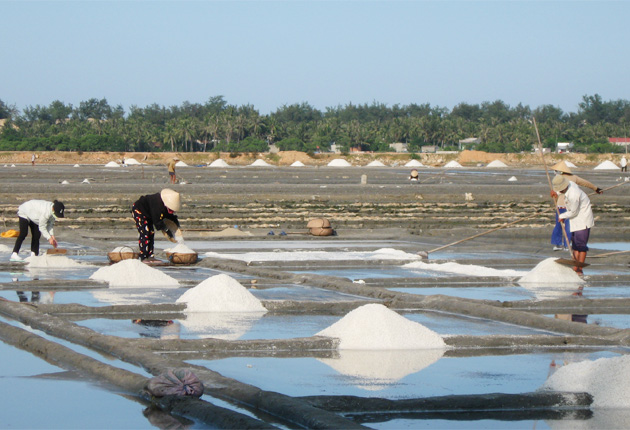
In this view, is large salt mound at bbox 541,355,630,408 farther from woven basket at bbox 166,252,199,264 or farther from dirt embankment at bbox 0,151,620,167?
dirt embankment at bbox 0,151,620,167

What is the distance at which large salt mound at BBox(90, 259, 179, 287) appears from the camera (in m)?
10.0

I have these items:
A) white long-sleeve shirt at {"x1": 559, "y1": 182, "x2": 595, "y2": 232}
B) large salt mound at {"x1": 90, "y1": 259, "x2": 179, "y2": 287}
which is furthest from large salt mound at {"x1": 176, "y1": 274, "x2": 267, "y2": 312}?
white long-sleeve shirt at {"x1": 559, "y1": 182, "x2": 595, "y2": 232}

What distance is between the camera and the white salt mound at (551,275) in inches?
416

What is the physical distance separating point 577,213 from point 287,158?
232ft

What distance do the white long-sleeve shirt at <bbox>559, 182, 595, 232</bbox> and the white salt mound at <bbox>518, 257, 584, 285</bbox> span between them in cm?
71

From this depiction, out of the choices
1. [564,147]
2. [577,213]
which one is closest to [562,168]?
[577,213]

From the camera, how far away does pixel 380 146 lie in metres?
102

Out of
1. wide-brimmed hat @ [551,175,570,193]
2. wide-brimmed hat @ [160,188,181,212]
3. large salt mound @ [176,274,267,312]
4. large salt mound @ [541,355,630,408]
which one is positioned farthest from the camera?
wide-brimmed hat @ [551,175,570,193]

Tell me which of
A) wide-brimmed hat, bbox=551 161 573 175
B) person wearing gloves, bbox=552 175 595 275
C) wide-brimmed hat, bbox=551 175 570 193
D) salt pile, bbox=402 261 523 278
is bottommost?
salt pile, bbox=402 261 523 278

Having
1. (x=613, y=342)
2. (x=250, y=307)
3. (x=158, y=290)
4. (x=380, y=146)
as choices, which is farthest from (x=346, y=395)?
(x=380, y=146)

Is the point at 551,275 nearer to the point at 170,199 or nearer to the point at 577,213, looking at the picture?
the point at 577,213

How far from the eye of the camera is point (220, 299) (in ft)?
27.4

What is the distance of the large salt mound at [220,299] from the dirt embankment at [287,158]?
225 feet

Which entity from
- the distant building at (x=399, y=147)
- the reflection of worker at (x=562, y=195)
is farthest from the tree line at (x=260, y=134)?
the reflection of worker at (x=562, y=195)
